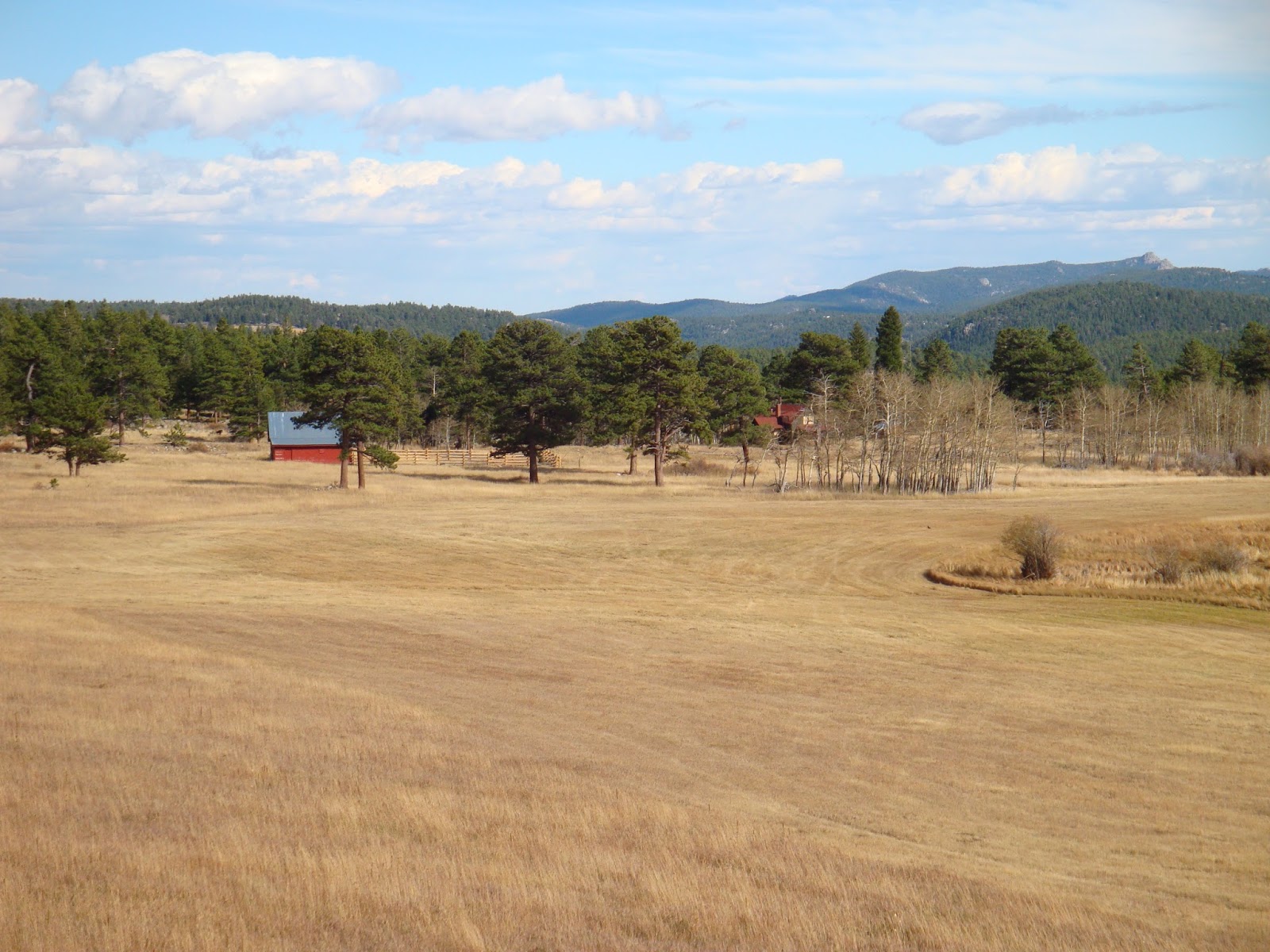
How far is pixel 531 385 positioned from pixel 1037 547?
39.7m

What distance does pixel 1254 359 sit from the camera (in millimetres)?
110062

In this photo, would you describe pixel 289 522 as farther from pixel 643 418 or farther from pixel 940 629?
pixel 940 629

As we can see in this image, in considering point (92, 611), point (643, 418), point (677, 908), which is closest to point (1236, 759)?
point (677, 908)

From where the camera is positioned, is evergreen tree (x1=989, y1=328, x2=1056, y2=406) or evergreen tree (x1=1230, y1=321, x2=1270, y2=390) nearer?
evergreen tree (x1=1230, y1=321, x2=1270, y2=390)

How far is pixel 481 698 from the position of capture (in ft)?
62.6

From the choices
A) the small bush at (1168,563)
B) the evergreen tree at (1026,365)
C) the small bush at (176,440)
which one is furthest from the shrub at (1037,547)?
the small bush at (176,440)

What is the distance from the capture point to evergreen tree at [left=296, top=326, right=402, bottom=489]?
5997 cm

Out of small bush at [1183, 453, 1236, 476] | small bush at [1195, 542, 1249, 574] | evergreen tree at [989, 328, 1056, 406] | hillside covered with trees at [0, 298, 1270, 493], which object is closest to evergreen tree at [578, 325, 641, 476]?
hillside covered with trees at [0, 298, 1270, 493]

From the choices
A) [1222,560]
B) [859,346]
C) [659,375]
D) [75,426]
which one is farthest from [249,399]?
[1222,560]

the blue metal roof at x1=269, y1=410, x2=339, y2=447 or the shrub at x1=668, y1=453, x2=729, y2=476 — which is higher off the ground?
the blue metal roof at x1=269, y1=410, x2=339, y2=447

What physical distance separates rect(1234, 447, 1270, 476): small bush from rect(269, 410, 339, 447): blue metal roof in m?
71.9

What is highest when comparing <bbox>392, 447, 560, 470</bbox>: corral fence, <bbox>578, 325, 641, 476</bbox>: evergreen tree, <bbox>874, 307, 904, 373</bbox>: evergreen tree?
<bbox>874, 307, 904, 373</bbox>: evergreen tree

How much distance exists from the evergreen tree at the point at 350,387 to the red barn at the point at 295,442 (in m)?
33.9

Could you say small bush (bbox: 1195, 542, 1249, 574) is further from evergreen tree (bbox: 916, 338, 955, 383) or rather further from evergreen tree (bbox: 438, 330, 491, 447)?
evergreen tree (bbox: 916, 338, 955, 383)
